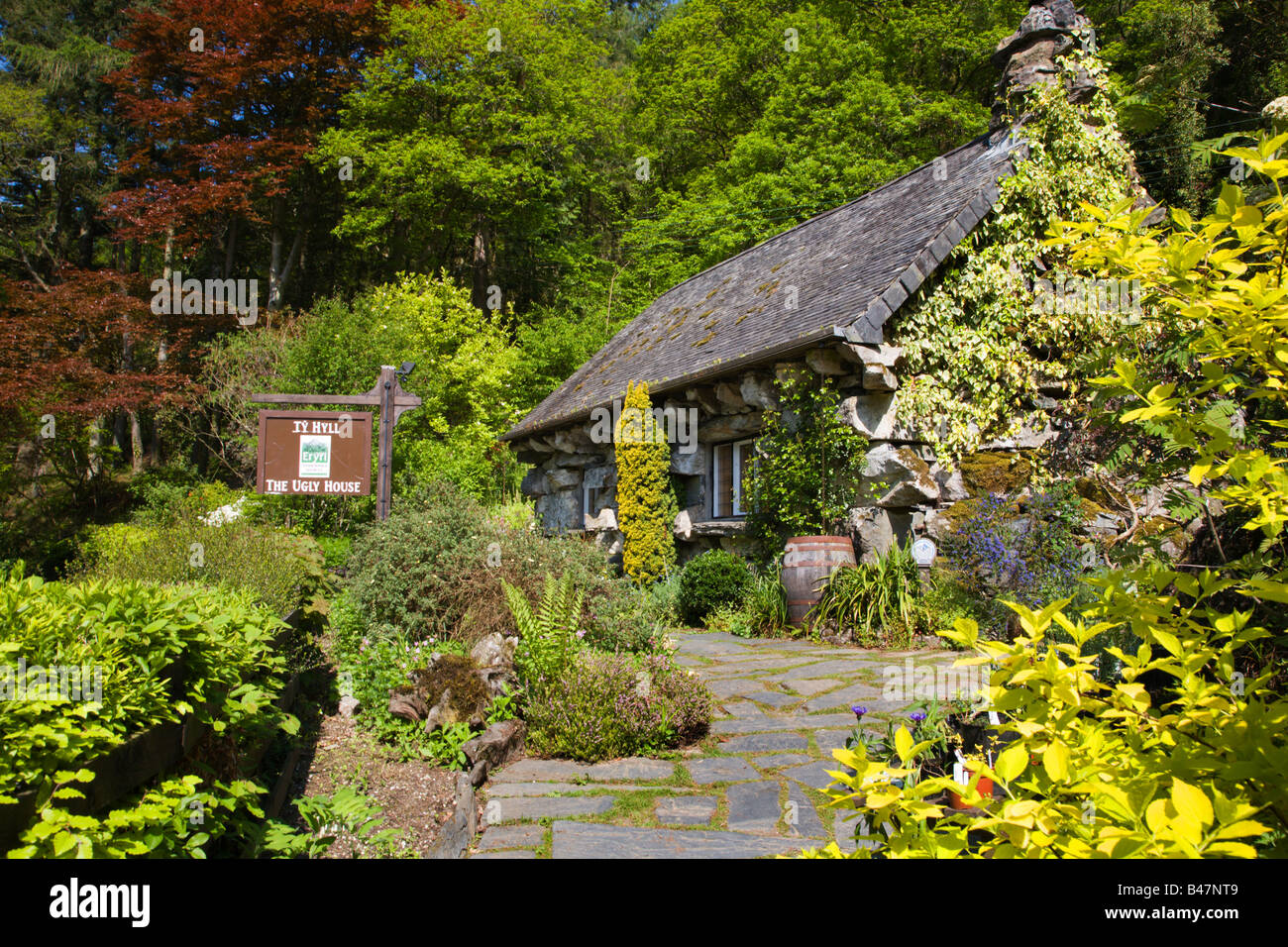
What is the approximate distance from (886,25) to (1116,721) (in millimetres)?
23653

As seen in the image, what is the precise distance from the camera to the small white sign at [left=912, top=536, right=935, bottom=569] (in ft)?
25.3

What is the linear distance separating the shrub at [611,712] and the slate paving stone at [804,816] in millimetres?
942

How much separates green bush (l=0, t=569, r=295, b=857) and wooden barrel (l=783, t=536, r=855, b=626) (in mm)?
5614

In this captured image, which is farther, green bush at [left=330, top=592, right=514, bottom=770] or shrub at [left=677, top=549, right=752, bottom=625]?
shrub at [left=677, top=549, right=752, bottom=625]

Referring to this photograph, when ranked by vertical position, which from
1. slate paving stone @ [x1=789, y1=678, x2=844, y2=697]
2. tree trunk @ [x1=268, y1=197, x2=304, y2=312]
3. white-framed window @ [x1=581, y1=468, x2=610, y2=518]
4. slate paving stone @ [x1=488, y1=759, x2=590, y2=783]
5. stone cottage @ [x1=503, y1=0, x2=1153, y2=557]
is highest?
tree trunk @ [x1=268, y1=197, x2=304, y2=312]

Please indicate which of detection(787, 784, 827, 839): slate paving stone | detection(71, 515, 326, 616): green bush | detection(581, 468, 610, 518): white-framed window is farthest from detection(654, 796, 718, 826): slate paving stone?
detection(581, 468, 610, 518): white-framed window

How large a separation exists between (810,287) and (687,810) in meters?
7.97

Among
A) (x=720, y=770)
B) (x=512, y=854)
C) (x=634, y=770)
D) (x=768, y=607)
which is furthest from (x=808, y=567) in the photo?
(x=512, y=854)

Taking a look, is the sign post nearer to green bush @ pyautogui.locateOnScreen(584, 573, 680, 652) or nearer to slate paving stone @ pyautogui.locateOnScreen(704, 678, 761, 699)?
green bush @ pyautogui.locateOnScreen(584, 573, 680, 652)

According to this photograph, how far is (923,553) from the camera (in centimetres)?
771

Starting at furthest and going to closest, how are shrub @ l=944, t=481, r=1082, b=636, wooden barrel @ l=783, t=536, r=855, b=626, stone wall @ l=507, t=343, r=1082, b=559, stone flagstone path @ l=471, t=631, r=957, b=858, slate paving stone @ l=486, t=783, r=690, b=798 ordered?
stone wall @ l=507, t=343, r=1082, b=559 < wooden barrel @ l=783, t=536, r=855, b=626 < shrub @ l=944, t=481, r=1082, b=636 < slate paving stone @ l=486, t=783, r=690, b=798 < stone flagstone path @ l=471, t=631, r=957, b=858

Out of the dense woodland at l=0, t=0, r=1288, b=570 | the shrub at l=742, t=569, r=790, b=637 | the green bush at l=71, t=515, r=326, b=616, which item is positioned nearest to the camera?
the green bush at l=71, t=515, r=326, b=616

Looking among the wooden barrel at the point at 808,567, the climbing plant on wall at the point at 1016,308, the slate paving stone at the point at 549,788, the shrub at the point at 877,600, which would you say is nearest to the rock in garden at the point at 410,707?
the slate paving stone at the point at 549,788
